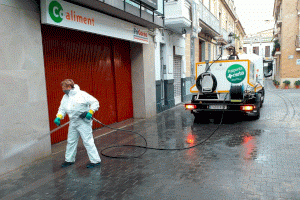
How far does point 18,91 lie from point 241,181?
4357 millimetres

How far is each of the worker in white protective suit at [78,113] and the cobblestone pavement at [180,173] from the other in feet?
1.33

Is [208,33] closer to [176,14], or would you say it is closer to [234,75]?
[176,14]

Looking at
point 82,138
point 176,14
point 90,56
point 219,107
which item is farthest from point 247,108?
point 176,14

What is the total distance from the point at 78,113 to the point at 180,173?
2180mm

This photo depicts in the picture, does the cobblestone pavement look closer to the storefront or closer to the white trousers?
the white trousers

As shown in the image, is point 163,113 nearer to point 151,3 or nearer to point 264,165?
point 151,3

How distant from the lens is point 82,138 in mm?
5195

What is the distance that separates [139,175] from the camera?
186 inches

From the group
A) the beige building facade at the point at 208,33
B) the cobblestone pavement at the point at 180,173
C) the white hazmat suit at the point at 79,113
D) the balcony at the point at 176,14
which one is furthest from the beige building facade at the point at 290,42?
the white hazmat suit at the point at 79,113

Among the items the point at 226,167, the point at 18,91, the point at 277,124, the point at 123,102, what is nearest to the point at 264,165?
the point at 226,167

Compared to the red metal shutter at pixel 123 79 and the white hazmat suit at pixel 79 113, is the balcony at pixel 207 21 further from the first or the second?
the white hazmat suit at pixel 79 113

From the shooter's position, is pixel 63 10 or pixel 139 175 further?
pixel 63 10

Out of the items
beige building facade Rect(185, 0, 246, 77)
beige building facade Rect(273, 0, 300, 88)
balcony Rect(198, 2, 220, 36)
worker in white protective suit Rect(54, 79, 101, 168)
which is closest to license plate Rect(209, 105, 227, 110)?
worker in white protective suit Rect(54, 79, 101, 168)

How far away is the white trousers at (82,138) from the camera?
515 cm
